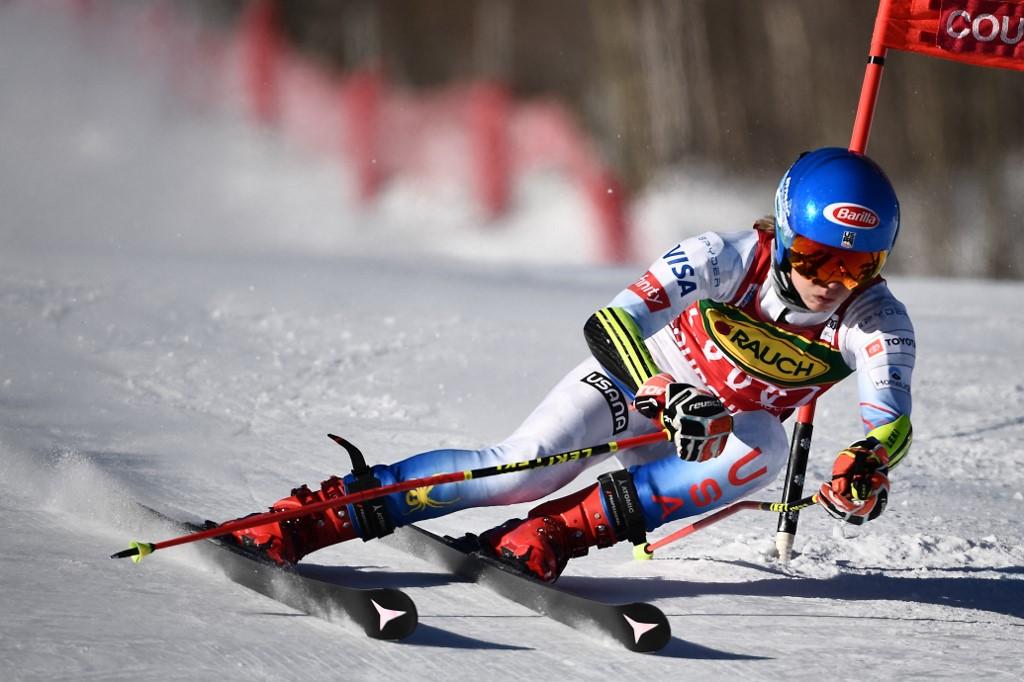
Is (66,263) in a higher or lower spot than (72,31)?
lower

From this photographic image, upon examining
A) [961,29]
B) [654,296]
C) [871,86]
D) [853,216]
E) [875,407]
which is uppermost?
[961,29]

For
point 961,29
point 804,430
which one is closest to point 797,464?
point 804,430

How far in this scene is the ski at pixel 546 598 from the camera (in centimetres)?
276

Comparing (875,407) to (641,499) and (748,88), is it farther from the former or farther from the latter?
(748,88)

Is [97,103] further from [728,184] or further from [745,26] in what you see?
[745,26]

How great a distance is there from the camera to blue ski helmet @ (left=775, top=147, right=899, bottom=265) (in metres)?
2.98

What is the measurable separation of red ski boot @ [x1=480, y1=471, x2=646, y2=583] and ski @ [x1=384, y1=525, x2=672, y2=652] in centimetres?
6

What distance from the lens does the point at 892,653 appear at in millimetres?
2943

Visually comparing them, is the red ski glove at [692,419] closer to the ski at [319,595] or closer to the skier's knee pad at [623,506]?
the skier's knee pad at [623,506]

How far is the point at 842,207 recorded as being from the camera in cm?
299

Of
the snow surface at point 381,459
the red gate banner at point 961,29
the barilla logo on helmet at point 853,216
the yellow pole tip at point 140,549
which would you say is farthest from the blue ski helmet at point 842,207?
the yellow pole tip at point 140,549

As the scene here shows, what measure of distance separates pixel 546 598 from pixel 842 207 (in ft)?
3.97

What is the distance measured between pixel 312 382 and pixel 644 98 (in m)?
15.1

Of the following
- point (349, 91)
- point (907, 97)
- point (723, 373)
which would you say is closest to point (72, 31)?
point (349, 91)
